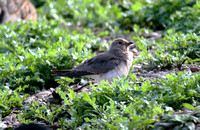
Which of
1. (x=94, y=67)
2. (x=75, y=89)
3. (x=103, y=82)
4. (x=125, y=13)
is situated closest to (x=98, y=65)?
(x=94, y=67)

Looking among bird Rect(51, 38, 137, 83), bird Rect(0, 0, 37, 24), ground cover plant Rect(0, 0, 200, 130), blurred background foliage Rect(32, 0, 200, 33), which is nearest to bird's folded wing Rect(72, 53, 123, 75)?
bird Rect(51, 38, 137, 83)

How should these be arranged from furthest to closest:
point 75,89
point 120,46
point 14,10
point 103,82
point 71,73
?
point 14,10
point 120,46
point 75,89
point 71,73
point 103,82

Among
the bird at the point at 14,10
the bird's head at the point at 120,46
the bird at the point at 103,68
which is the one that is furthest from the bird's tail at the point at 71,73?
the bird at the point at 14,10

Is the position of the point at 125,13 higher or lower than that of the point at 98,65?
higher

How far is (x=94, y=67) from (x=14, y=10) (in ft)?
15.2

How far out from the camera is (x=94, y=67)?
6.07 m

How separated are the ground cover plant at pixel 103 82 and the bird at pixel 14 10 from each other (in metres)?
0.67

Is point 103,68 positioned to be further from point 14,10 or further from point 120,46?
point 14,10

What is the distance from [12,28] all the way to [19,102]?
344cm

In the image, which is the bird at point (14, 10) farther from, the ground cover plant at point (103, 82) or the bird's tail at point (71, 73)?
the bird's tail at point (71, 73)

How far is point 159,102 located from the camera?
4492 millimetres

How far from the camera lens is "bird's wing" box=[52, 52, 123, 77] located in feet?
19.7

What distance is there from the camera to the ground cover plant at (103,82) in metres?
4.38

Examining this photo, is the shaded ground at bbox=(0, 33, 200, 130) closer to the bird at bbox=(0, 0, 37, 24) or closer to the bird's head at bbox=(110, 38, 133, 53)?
the bird's head at bbox=(110, 38, 133, 53)
